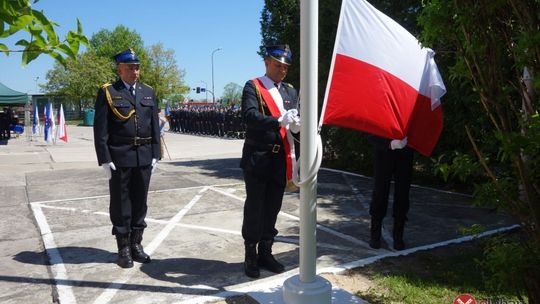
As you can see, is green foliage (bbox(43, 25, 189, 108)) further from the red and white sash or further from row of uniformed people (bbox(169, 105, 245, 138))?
the red and white sash

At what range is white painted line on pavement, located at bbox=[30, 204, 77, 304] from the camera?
367cm

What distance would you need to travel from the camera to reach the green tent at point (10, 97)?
21698 millimetres

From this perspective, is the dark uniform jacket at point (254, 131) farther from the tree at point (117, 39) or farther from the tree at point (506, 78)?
the tree at point (117, 39)

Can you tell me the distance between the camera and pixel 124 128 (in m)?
4.39

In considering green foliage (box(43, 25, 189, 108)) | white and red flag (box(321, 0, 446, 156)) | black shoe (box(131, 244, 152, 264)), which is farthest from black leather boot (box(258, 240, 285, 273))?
green foliage (box(43, 25, 189, 108))

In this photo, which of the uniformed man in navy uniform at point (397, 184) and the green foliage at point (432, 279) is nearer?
the green foliage at point (432, 279)

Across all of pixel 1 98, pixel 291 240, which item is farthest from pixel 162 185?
pixel 1 98

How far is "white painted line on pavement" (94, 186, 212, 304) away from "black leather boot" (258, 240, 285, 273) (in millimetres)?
1200

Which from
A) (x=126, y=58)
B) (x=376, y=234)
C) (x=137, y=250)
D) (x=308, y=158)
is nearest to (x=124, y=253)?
(x=137, y=250)

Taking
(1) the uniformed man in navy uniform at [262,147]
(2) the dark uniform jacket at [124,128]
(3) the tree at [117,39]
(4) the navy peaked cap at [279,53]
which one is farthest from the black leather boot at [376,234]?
(3) the tree at [117,39]

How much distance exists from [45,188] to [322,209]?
5.36 meters

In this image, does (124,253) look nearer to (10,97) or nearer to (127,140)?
(127,140)

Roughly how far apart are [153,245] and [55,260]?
100 centimetres

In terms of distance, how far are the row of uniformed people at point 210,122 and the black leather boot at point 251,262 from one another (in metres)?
19.0
